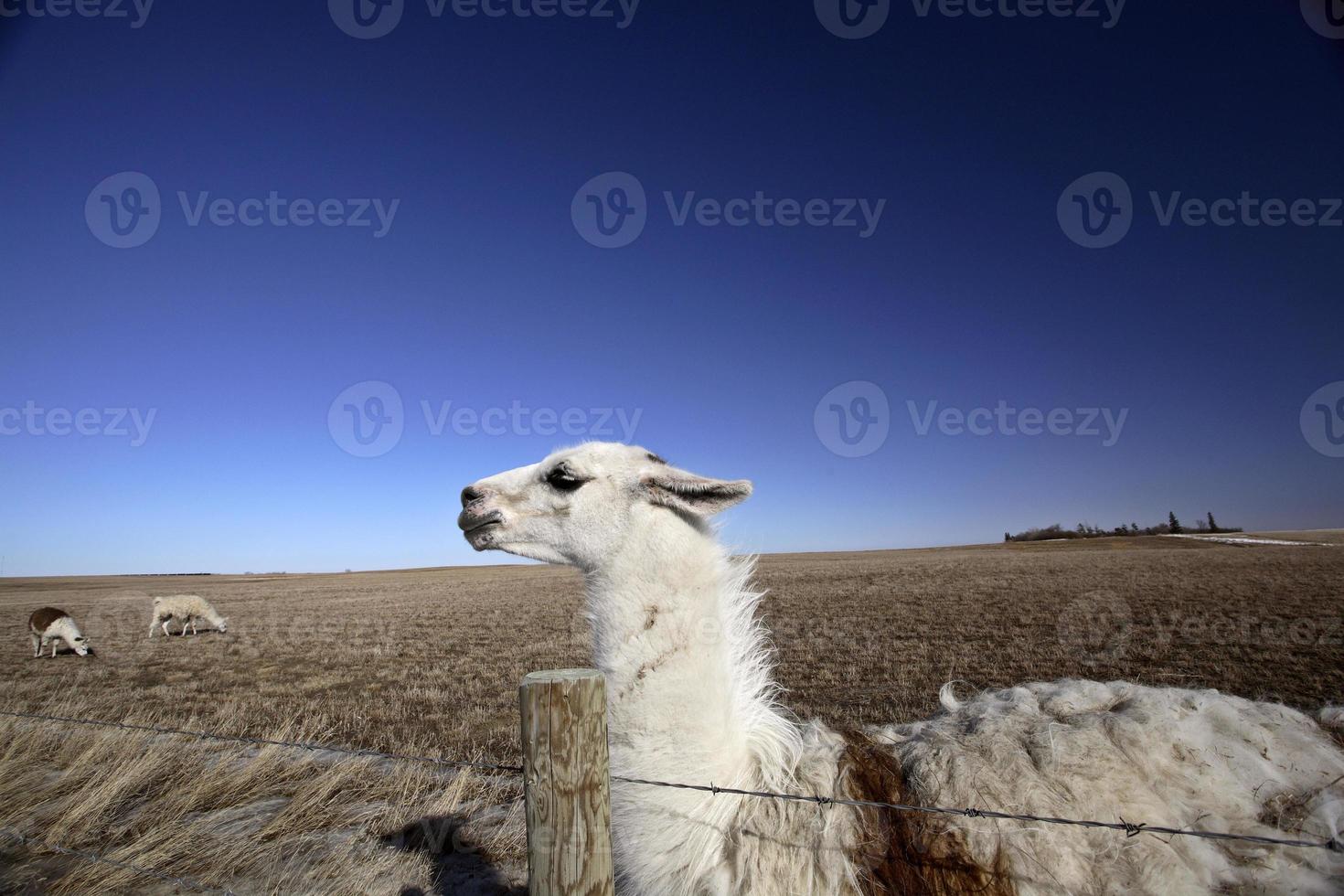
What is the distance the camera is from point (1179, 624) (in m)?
15.0

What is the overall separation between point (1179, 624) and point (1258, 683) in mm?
6354

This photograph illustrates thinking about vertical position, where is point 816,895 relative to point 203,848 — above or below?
Answer: above

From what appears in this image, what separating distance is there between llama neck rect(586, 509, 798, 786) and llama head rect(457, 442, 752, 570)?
0.21 feet

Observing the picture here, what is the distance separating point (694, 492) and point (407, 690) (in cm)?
970

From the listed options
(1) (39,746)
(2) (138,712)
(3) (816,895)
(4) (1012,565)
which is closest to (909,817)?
(3) (816,895)

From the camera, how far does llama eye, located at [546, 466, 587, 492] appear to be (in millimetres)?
3164

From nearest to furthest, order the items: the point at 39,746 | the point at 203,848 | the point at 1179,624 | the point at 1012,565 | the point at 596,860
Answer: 1. the point at 596,860
2. the point at 203,848
3. the point at 39,746
4. the point at 1179,624
5. the point at 1012,565

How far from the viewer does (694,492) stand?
2.98 m

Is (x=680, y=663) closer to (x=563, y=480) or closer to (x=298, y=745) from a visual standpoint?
(x=563, y=480)

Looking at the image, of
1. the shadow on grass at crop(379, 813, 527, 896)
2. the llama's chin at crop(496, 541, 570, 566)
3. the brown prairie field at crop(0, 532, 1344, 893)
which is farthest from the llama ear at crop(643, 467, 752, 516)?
the brown prairie field at crop(0, 532, 1344, 893)

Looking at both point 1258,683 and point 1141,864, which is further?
point 1258,683

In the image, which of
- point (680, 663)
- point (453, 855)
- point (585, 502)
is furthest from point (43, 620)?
point (680, 663)

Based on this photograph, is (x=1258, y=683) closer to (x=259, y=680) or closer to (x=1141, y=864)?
(x=1141, y=864)

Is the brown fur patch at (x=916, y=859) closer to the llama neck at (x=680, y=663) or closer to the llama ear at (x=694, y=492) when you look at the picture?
the llama neck at (x=680, y=663)
